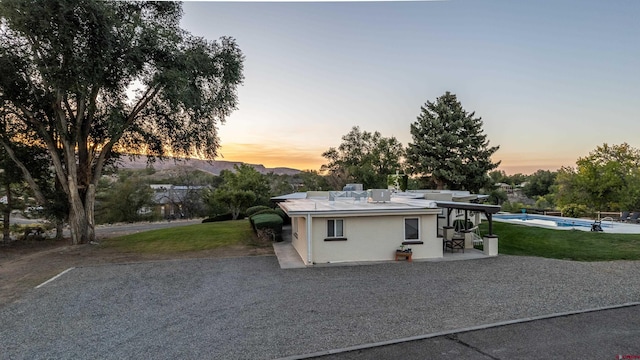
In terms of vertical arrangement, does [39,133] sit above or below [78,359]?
above

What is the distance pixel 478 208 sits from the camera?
1255cm

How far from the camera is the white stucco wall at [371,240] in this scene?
39.9 feet

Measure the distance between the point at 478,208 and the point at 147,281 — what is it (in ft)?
38.9

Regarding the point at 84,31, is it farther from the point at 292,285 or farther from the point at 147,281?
the point at 292,285

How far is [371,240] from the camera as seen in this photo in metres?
12.4

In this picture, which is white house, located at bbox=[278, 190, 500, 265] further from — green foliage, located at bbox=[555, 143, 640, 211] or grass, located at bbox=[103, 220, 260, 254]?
green foliage, located at bbox=[555, 143, 640, 211]

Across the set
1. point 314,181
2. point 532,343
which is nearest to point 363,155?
point 314,181

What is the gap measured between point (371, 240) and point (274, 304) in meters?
5.64

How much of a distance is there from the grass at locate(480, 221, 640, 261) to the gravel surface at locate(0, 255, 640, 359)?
1.70m

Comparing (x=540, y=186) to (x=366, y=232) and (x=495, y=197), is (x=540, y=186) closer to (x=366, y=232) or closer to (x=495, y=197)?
(x=495, y=197)

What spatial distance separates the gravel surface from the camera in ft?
18.9

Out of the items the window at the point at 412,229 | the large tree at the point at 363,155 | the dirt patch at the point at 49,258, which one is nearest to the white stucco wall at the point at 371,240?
the window at the point at 412,229

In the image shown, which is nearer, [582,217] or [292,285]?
[292,285]

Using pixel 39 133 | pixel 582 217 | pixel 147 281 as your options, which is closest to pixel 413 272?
pixel 147 281
